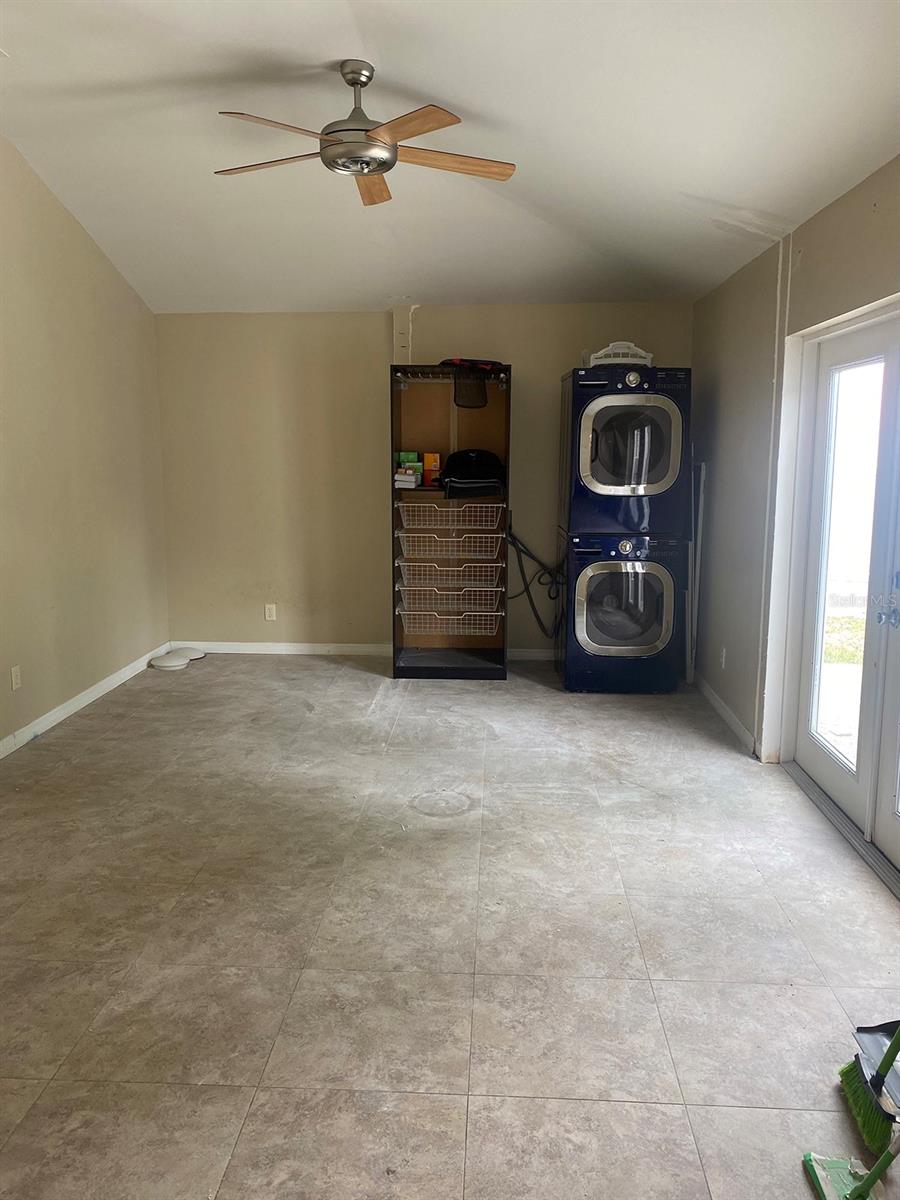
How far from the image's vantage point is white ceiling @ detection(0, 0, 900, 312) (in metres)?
2.54

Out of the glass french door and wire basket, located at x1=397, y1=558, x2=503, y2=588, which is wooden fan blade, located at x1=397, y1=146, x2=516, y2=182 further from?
wire basket, located at x1=397, y1=558, x2=503, y2=588

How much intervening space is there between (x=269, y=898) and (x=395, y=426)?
9.97 feet

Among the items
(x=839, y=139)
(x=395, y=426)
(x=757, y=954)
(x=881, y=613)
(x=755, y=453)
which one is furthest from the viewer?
(x=395, y=426)

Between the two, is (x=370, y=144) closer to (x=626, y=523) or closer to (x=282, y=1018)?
(x=626, y=523)

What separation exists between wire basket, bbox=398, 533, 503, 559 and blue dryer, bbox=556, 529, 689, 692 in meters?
0.70

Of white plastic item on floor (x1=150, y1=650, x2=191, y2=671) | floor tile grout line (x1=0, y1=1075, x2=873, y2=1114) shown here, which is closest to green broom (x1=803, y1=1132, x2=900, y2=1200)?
floor tile grout line (x1=0, y1=1075, x2=873, y2=1114)

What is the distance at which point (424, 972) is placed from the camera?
229 cm

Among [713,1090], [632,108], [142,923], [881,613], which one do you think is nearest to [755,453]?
[881,613]

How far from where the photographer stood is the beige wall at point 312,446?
5406 mm

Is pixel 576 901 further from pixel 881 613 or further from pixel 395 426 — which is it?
pixel 395 426

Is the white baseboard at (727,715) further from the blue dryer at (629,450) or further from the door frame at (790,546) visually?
the blue dryer at (629,450)

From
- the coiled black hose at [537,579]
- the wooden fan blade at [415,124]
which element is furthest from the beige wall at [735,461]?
the wooden fan blade at [415,124]

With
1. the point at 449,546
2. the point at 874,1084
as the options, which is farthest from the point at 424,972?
the point at 449,546

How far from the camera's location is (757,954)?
237 centimetres
